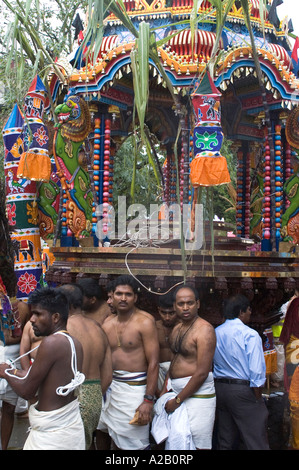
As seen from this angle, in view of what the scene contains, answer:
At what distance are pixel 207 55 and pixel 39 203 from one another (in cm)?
309

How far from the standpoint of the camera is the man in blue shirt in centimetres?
418

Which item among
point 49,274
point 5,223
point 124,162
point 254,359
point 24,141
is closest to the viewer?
point 254,359

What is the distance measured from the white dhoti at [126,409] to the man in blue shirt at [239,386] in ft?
2.13

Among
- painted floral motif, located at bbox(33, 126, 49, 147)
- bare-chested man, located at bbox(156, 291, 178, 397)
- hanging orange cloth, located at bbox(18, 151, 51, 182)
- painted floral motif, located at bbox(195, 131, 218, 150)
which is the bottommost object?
bare-chested man, located at bbox(156, 291, 178, 397)

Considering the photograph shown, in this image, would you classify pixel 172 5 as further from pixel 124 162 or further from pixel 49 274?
pixel 124 162

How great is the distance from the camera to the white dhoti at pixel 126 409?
412 cm

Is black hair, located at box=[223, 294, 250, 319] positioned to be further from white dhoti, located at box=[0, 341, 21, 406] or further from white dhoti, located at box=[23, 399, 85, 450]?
white dhoti, located at box=[0, 341, 21, 406]

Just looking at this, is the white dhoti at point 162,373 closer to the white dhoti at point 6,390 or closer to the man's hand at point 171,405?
the man's hand at point 171,405

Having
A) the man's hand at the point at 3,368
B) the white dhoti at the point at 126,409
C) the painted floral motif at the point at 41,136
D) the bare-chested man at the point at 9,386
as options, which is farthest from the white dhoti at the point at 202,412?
the painted floral motif at the point at 41,136

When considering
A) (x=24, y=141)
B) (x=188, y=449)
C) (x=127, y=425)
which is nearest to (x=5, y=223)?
(x=127, y=425)

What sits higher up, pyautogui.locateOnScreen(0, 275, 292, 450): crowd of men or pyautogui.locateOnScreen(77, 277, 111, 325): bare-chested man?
pyautogui.locateOnScreen(77, 277, 111, 325): bare-chested man

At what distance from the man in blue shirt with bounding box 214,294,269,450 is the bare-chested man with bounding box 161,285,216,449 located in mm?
286

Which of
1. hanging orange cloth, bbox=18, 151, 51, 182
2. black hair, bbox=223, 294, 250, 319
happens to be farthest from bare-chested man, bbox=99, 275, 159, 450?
hanging orange cloth, bbox=18, 151, 51, 182

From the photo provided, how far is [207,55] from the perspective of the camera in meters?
6.90
